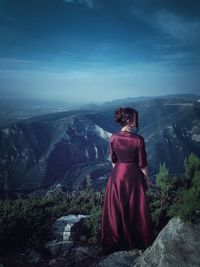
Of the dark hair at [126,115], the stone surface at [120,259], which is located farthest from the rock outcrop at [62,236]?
the dark hair at [126,115]

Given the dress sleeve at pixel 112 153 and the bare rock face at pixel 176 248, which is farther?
the dress sleeve at pixel 112 153

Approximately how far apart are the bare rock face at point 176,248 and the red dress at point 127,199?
893 millimetres

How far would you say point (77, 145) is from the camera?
12506cm

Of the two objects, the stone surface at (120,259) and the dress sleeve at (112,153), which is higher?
the dress sleeve at (112,153)

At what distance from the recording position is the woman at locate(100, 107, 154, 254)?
496 cm

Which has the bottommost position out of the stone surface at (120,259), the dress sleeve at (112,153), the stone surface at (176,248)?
the stone surface at (120,259)

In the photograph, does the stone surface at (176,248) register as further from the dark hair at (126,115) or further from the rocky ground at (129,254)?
the dark hair at (126,115)

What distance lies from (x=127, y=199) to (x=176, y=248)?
144 centimetres

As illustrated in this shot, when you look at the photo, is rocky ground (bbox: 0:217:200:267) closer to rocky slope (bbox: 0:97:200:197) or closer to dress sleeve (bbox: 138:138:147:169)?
dress sleeve (bbox: 138:138:147:169)

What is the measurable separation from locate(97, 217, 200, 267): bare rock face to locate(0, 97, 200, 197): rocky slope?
3237 inches

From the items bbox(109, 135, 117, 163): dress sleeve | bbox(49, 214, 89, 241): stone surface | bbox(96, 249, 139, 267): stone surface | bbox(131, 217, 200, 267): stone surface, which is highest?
bbox(109, 135, 117, 163): dress sleeve

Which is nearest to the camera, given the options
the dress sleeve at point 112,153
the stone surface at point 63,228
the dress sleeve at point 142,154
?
the dress sleeve at point 142,154

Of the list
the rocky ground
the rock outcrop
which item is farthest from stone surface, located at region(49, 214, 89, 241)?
the rocky ground

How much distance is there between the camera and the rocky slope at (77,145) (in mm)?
99062
